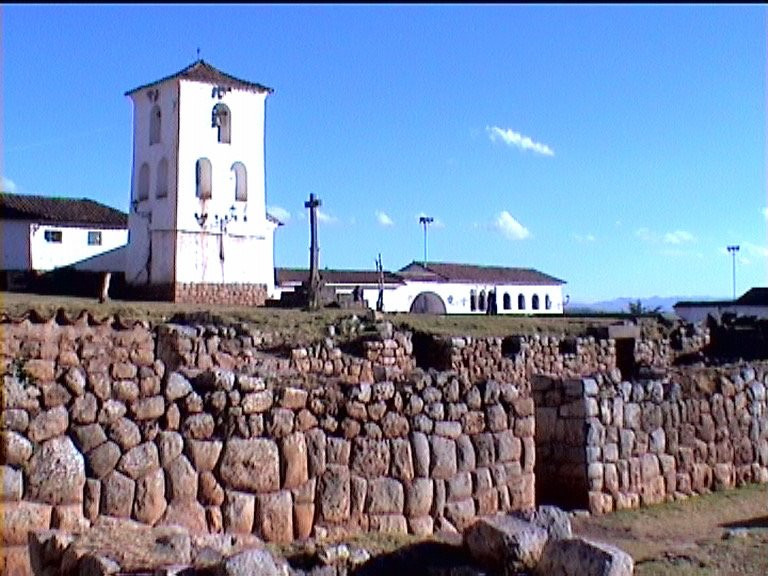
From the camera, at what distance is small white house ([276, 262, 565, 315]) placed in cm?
5319

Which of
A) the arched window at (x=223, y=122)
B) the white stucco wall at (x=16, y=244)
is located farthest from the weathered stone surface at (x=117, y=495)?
the white stucco wall at (x=16, y=244)

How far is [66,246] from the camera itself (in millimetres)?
47312

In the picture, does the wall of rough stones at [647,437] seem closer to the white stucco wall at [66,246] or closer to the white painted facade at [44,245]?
the white painted facade at [44,245]

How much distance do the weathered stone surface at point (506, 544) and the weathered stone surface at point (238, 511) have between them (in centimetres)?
148

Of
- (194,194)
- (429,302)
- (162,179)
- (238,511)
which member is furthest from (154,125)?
(238,511)

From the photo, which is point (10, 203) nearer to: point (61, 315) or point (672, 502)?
point (61, 315)

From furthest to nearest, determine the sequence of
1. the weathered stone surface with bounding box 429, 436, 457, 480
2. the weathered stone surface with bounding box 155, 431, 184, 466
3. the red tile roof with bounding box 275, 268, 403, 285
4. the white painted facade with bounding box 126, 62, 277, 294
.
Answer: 1. the red tile roof with bounding box 275, 268, 403, 285
2. the white painted facade with bounding box 126, 62, 277, 294
3. the weathered stone surface with bounding box 429, 436, 457, 480
4. the weathered stone surface with bounding box 155, 431, 184, 466

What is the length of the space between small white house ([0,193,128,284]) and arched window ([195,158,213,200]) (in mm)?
7562

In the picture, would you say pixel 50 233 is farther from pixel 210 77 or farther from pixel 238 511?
pixel 238 511

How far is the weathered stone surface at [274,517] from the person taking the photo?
22.8 ft

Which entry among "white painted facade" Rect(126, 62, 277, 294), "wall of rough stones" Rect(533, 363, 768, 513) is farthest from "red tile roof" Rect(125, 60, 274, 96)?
"wall of rough stones" Rect(533, 363, 768, 513)

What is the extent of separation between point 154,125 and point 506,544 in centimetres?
3964

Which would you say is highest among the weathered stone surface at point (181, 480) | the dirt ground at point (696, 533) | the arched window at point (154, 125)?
the arched window at point (154, 125)

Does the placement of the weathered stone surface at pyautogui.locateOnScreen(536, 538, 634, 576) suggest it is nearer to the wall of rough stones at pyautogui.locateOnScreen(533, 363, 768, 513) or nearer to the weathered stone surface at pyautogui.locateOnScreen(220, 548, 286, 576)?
the weathered stone surface at pyautogui.locateOnScreen(220, 548, 286, 576)
